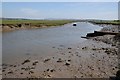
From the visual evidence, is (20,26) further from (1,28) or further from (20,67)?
(20,67)

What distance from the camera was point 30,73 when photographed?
14.2 metres

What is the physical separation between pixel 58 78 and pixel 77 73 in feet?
5.75

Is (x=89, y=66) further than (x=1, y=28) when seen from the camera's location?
No

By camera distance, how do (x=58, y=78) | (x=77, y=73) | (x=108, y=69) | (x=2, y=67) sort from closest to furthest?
(x=58, y=78), (x=77, y=73), (x=108, y=69), (x=2, y=67)

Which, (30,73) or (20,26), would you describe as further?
(20,26)

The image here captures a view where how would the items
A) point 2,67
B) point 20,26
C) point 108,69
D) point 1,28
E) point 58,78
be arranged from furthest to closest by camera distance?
point 20,26
point 1,28
point 2,67
point 108,69
point 58,78

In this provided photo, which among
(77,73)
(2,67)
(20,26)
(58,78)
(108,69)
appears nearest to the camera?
(58,78)

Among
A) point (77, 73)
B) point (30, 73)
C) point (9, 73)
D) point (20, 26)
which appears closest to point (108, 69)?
point (77, 73)

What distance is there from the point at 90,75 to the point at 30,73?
388 cm

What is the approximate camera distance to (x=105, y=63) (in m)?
17.6

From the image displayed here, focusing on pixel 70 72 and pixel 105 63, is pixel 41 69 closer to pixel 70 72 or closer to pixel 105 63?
pixel 70 72

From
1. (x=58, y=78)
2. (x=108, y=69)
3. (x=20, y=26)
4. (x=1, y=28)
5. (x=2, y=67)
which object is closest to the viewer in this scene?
(x=58, y=78)

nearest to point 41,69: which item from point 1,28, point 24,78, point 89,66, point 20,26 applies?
point 24,78

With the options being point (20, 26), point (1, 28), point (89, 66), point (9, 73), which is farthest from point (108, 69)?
point (20, 26)
